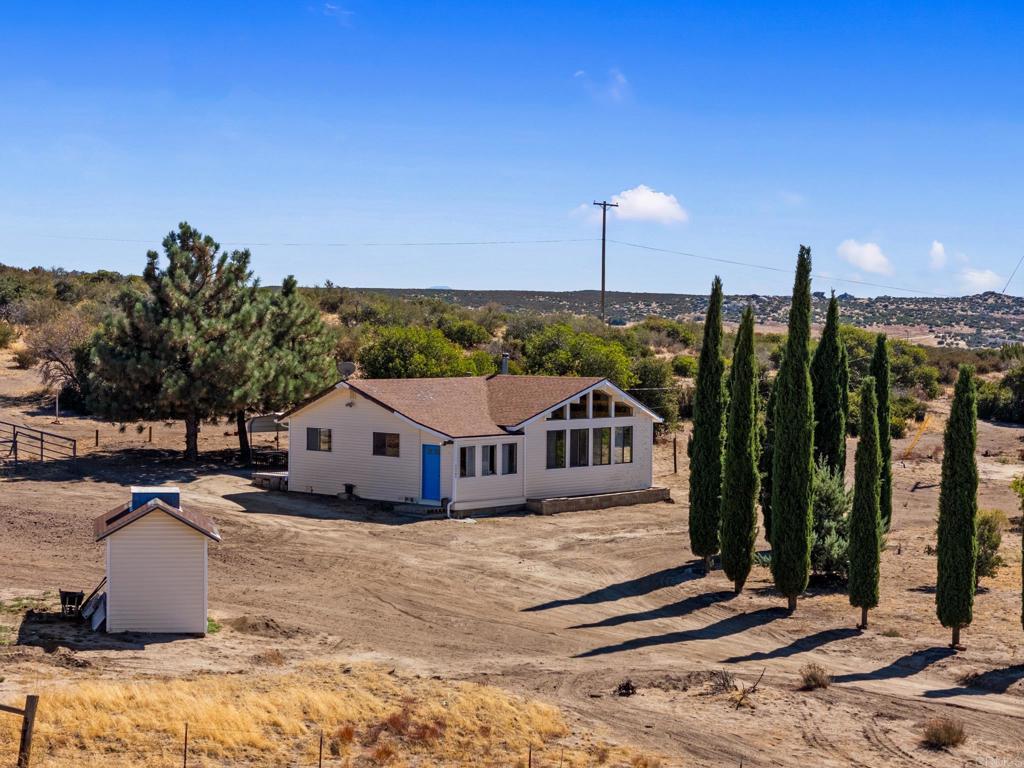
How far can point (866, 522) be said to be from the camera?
22766 millimetres

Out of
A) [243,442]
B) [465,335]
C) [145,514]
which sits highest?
[465,335]

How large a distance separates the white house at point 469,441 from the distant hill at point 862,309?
7063 cm

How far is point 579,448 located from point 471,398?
13.1 feet

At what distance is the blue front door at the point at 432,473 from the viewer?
33.3m

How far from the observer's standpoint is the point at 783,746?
1548 cm

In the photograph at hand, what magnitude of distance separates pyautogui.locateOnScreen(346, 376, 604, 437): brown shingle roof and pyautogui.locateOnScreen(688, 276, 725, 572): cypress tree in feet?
28.4

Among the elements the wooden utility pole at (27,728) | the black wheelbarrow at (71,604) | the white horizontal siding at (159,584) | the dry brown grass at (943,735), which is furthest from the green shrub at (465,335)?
the wooden utility pole at (27,728)

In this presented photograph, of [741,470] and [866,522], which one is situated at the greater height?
[741,470]

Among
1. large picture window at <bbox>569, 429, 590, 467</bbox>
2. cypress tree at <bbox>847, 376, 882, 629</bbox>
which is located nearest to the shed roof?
cypress tree at <bbox>847, 376, 882, 629</bbox>

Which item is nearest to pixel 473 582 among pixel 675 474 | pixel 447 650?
pixel 447 650

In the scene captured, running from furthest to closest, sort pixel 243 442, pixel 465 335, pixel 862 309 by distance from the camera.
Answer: pixel 862 309 < pixel 465 335 < pixel 243 442

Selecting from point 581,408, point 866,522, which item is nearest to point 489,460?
point 581,408

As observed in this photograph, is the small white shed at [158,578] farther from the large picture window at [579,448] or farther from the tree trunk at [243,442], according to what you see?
the tree trunk at [243,442]

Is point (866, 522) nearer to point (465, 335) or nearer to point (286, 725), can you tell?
point (286, 725)
